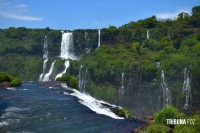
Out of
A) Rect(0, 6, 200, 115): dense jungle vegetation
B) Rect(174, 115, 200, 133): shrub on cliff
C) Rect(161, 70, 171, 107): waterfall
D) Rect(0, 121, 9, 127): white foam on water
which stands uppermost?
Rect(0, 6, 200, 115): dense jungle vegetation

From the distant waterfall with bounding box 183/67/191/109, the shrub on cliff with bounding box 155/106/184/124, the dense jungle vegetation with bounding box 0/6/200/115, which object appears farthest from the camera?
the dense jungle vegetation with bounding box 0/6/200/115

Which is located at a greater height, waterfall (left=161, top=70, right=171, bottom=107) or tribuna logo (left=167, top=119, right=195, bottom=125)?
tribuna logo (left=167, top=119, right=195, bottom=125)

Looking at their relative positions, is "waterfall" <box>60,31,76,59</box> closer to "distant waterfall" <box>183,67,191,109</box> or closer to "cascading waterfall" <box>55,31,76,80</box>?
"cascading waterfall" <box>55,31,76,80</box>

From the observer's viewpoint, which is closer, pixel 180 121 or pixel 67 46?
pixel 180 121

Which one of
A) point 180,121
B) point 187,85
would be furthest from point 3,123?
point 187,85

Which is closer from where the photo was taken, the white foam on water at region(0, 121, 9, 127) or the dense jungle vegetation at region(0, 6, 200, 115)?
the white foam on water at region(0, 121, 9, 127)

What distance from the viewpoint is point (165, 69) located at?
74.4m

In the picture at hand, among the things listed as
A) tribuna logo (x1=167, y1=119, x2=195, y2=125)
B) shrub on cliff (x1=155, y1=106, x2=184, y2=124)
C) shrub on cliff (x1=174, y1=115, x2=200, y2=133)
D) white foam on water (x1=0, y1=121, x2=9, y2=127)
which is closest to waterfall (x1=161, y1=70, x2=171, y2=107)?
shrub on cliff (x1=155, y1=106, x2=184, y2=124)

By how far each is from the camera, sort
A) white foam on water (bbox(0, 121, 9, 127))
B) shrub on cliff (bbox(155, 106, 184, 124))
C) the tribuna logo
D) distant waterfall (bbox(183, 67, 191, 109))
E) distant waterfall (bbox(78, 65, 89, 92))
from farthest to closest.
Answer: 1. distant waterfall (bbox(78, 65, 89, 92))
2. distant waterfall (bbox(183, 67, 191, 109))
3. white foam on water (bbox(0, 121, 9, 127))
4. shrub on cliff (bbox(155, 106, 184, 124))
5. the tribuna logo

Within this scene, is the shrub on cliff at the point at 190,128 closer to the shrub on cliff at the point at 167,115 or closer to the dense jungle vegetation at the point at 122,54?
the shrub on cliff at the point at 167,115

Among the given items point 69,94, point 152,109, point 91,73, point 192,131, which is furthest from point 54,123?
point 91,73

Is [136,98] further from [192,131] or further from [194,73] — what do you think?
[192,131]

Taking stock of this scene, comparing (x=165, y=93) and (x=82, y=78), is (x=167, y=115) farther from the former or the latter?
(x=82, y=78)

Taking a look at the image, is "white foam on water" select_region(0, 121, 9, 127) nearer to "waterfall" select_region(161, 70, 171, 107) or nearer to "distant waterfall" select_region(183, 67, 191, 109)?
"waterfall" select_region(161, 70, 171, 107)
